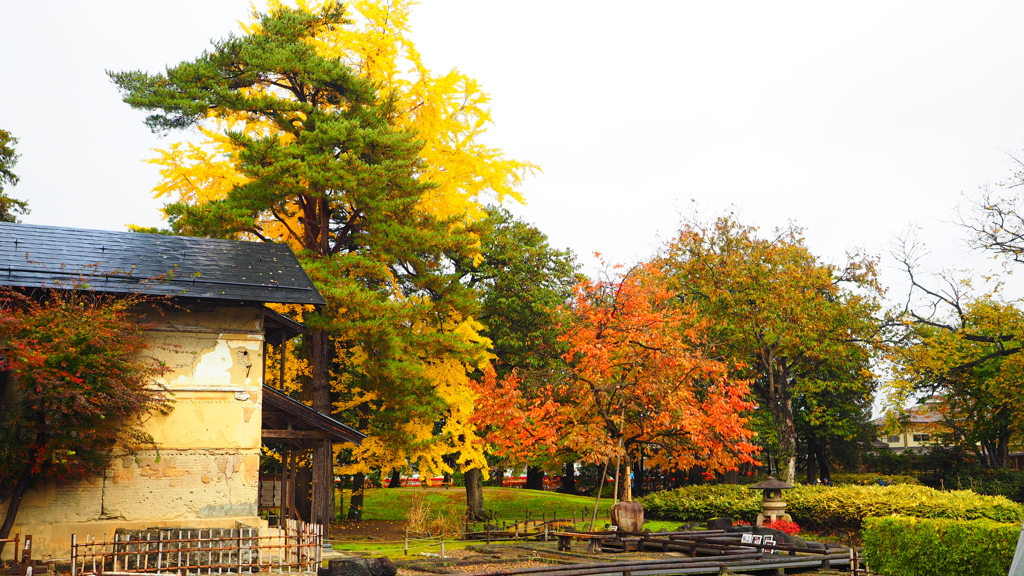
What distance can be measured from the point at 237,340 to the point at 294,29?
12.9 meters

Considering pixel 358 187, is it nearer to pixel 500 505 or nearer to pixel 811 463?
pixel 500 505

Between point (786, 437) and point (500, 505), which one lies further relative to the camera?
point (500, 505)

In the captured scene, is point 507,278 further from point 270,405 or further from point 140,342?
point 140,342

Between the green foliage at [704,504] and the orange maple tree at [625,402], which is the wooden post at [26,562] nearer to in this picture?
the orange maple tree at [625,402]

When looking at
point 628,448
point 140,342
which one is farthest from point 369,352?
point 140,342

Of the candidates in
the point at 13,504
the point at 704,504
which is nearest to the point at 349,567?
the point at 13,504

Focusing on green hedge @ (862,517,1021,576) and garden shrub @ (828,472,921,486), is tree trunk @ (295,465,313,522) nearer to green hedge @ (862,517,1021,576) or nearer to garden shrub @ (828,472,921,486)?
green hedge @ (862,517,1021,576)

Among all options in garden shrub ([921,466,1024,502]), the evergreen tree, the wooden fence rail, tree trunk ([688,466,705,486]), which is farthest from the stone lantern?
tree trunk ([688,466,705,486])

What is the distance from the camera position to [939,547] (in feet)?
50.5

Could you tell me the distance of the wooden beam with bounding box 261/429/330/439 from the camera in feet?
59.9

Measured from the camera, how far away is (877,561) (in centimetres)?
1672

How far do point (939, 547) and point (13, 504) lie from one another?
57.3ft

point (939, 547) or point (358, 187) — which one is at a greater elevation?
point (358, 187)

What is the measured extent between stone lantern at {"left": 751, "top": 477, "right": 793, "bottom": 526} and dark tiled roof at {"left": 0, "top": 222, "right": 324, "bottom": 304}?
1532cm
